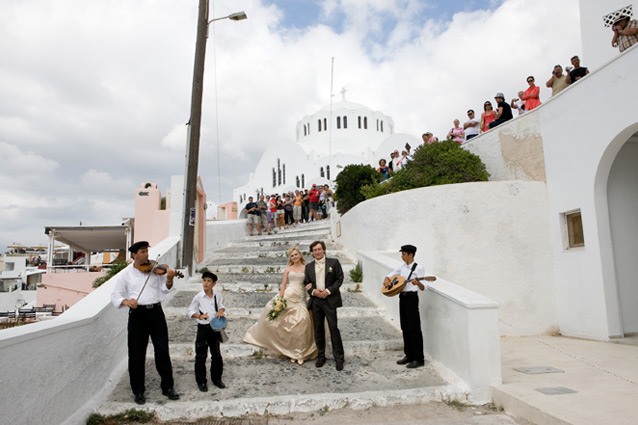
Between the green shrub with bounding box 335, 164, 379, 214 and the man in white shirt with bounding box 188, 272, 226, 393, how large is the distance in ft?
26.2

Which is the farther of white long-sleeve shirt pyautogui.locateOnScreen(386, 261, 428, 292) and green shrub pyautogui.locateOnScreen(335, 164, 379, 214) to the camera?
green shrub pyautogui.locateOnScreen(335, 164, 379, 214)

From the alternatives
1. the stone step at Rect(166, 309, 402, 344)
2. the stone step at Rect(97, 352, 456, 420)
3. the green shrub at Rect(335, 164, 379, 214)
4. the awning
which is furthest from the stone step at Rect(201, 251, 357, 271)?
the awning

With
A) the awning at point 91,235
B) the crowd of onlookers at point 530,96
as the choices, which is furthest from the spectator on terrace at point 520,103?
the awning at point 91,235

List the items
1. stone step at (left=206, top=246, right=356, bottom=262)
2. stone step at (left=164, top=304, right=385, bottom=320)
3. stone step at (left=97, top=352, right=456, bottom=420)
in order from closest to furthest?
stone step at (left=97, top=352, right=456, bottom=420)
stone step at (left=164, top=304, right=385, bottom=320)
stone step at (left=206, top=246, right=356, bottom=262)

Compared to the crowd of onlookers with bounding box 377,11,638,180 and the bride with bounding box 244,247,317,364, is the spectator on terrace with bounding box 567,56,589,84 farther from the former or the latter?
the bride with bounding box 244,247,317,364

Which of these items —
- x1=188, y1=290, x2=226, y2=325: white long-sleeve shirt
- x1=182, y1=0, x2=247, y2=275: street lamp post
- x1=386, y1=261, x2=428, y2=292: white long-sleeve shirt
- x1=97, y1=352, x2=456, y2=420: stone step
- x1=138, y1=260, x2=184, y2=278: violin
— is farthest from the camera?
x1=182, y1=0, x2=247, y2=275: street lamp post

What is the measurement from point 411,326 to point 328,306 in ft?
3.45

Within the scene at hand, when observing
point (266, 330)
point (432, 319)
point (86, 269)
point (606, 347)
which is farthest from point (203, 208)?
point (86, 269)

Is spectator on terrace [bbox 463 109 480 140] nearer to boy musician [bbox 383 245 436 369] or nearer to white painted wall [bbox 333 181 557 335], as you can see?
white painted wall [bbox 333 181 557 335]

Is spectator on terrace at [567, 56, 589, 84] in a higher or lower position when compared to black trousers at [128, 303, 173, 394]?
higher

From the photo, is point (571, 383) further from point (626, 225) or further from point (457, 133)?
point (457, 133)

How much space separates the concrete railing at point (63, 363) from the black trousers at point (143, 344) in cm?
44

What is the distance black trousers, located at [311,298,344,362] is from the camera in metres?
5.72

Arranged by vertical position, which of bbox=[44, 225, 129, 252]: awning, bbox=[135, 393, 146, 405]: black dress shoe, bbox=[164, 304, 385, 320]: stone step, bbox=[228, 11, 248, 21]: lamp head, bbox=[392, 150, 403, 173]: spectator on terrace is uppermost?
bbox=[228, 11, 248, 21]: lamp head
